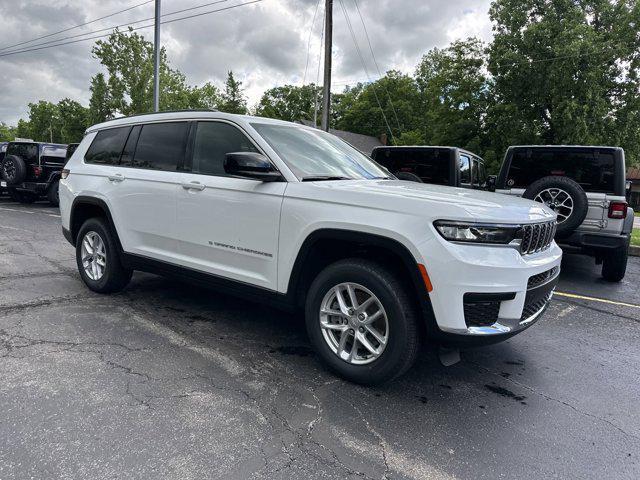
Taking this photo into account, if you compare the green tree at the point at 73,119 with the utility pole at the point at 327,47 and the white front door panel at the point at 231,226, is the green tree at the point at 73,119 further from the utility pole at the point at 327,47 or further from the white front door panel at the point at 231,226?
the white front door panel at the point at 231,226

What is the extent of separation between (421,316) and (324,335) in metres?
0.70

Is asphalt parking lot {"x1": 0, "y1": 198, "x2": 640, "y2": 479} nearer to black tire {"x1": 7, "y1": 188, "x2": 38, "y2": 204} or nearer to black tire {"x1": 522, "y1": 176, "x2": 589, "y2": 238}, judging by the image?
black tire {"x1": 522, "y1": 176, "x2": 589, "y2": 238}

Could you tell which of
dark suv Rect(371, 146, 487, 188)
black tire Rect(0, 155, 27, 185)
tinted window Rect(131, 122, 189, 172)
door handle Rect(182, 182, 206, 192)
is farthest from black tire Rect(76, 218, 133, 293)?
black tire Rect(0, 155, 27, 185)

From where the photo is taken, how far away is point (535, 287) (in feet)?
9.49

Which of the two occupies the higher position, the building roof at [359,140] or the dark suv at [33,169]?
the building roof at [359,140]

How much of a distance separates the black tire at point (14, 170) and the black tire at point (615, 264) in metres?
14.9

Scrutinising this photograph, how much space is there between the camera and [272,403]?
2.78 m

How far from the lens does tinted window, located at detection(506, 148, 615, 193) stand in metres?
6.48

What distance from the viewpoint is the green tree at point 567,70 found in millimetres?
25031

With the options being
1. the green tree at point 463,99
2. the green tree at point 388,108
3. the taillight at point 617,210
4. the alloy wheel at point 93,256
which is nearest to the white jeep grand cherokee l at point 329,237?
the alloy wheel at point 93,256

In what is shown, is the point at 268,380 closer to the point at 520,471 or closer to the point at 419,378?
the point at 419,378

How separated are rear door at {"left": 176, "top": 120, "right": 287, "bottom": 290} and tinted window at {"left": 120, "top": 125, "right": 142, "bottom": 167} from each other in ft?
3.03

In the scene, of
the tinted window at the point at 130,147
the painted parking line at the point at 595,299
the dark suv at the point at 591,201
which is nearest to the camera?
the tinted window at the point at 130,147

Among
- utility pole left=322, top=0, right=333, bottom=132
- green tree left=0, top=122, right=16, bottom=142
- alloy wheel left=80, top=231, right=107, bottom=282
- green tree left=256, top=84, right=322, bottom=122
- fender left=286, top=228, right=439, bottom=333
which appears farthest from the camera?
green tree left=0, top=122, right=16, bottom=142
